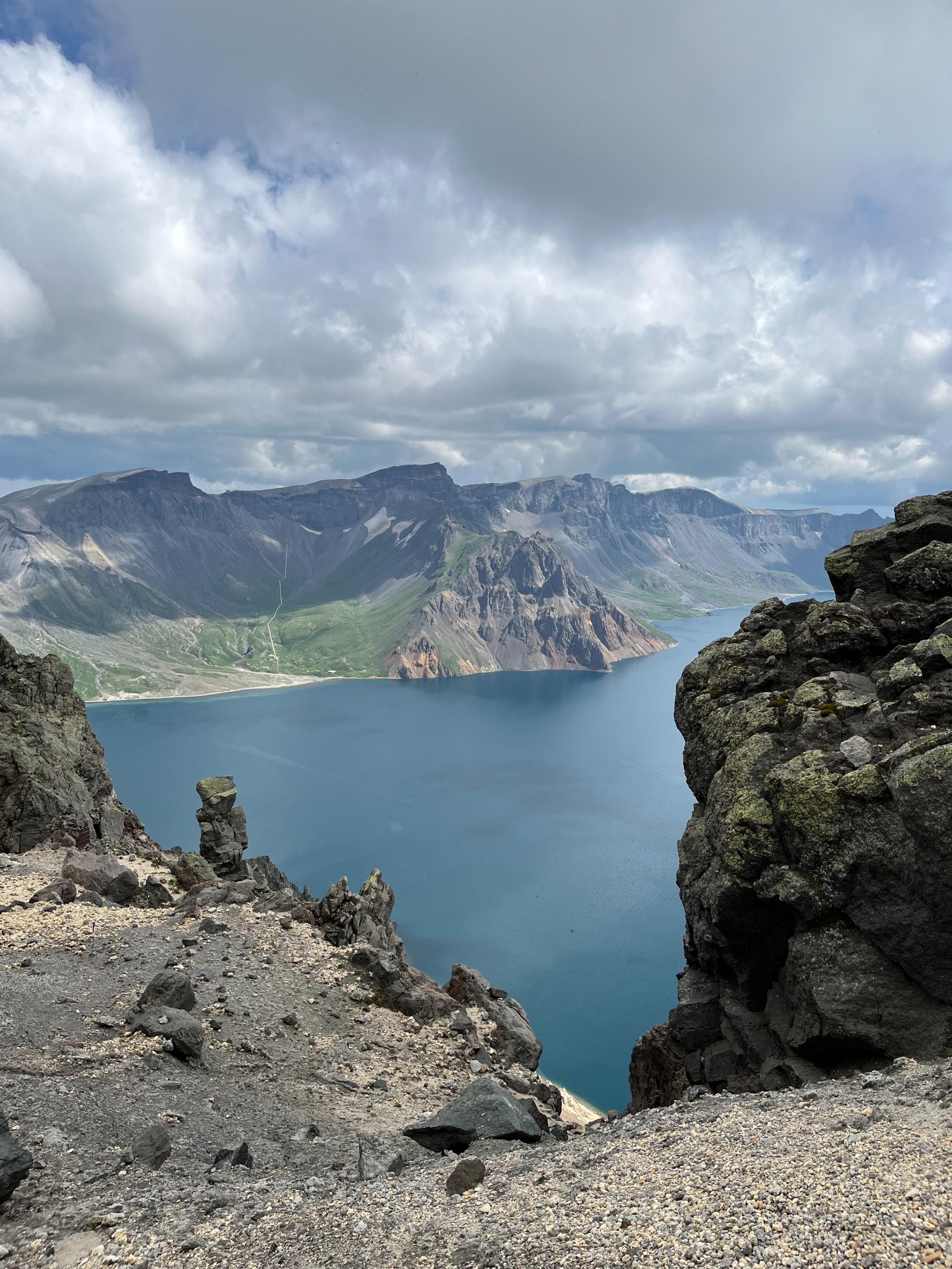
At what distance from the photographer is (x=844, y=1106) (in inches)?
523

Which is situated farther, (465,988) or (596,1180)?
(465,988)

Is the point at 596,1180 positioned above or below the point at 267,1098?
above

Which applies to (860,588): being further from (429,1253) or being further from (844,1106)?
(429,1253)

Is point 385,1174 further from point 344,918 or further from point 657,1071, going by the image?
point 344,918

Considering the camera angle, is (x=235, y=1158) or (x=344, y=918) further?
(x=344, y=918)

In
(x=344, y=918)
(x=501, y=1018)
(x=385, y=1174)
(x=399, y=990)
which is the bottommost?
(x=501, y=1018)

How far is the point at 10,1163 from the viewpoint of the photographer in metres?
10.8

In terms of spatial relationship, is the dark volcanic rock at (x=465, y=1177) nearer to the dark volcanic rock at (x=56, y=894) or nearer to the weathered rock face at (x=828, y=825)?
the weathered rock face at (x=828, y=825)

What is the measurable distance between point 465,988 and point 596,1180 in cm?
2057

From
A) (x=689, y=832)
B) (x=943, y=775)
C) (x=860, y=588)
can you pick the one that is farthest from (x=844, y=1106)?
(x=860, y=588)

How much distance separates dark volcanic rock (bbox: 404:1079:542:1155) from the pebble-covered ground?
0.65m

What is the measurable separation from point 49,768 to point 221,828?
1170cm

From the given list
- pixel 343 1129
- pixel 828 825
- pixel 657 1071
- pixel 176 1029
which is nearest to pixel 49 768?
pixel 176 1029

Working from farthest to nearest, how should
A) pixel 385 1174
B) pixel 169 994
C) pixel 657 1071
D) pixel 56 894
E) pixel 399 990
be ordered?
pixel 56 894, pixel 399 990, pixel 657 1071, pixel 169 994, pixel 385 1174
